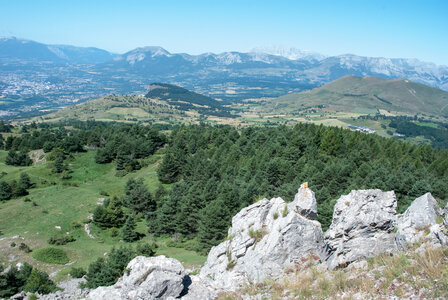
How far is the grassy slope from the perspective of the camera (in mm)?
46081

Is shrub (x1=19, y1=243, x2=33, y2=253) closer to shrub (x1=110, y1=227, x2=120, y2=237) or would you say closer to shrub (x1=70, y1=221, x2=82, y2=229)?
shrub (x1=70, y1=221, x2=82, y2=229)

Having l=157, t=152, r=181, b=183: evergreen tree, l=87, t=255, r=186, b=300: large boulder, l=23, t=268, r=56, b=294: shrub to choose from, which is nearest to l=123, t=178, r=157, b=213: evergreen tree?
l=157, t=152, r=181, b=183: evergreen tree

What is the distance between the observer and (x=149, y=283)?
54.9 feet

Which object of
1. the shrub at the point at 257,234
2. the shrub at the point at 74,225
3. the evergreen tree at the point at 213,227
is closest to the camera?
the shrub at the point at 257,234

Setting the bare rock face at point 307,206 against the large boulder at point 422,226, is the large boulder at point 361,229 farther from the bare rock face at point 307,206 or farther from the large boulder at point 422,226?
the bare rock face at point 307,206

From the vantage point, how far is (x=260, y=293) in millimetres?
Answer: 16844

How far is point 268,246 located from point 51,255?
39176mm

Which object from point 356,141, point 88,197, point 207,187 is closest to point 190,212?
point 207,187

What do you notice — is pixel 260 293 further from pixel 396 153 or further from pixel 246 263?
pixel 396 153

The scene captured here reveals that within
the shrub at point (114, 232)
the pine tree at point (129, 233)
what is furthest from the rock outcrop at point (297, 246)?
the shrub at point (114, 232)

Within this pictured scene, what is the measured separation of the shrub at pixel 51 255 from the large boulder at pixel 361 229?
41.3m

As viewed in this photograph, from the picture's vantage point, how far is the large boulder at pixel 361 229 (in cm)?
1800

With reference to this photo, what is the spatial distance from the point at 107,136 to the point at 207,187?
231 feet

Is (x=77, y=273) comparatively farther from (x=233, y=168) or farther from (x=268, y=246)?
(x=233, y=168)
